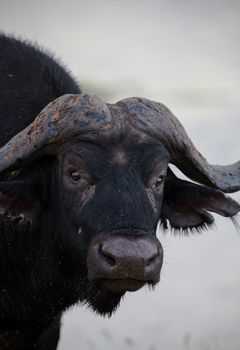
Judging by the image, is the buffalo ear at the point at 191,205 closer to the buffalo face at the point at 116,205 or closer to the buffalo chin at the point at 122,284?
the buffalo face at the point at 116,205

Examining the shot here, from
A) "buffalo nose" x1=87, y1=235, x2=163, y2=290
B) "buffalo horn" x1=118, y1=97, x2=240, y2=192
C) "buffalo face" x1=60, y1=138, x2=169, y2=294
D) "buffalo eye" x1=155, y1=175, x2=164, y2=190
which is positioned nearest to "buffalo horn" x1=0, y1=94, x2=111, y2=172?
"buffalo face" x1=60, y1=138, x2=169, y2=294

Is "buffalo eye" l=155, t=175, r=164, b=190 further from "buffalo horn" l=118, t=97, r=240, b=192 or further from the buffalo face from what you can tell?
"buffalo horn" l=118, t=97, r=240, b=192

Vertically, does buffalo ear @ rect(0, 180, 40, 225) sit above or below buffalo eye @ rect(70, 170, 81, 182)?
below

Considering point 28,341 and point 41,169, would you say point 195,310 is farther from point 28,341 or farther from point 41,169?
point 41,169

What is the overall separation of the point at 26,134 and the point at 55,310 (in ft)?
5.96

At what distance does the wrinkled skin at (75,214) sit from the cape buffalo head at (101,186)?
0.03ft

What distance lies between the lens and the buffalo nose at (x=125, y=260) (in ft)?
23.6

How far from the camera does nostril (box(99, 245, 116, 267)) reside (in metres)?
7.27

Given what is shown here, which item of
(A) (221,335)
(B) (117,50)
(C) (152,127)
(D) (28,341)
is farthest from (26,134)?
(B) (117,50)

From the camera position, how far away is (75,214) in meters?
8.03

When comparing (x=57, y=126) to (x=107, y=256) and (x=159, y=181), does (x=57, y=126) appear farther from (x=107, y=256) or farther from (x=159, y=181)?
(x=107, y=256)

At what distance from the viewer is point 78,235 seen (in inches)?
316

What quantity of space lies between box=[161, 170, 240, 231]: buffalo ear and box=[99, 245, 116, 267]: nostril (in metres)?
1.51

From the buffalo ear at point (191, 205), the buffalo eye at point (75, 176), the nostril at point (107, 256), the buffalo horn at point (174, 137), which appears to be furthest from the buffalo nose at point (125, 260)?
the buffalo ear at point (191, 205)
